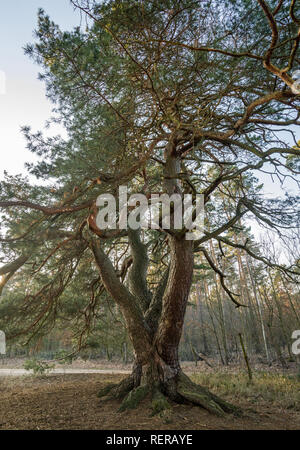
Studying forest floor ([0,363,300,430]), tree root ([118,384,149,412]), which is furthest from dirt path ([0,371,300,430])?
tree root ([118,384,149,412])

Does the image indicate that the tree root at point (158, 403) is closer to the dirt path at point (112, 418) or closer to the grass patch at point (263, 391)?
the dirt path at point (112, 418)

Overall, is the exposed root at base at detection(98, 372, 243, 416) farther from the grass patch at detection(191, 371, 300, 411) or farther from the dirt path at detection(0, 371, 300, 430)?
the grass patch at detection(191, 371, 300, 411)

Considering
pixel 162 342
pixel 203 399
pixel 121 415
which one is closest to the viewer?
pixel 121 415

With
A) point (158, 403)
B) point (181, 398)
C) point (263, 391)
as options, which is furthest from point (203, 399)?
point (263, 391)

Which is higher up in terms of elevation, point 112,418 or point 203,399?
point 203,399

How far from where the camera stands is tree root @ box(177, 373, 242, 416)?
12.1 ft

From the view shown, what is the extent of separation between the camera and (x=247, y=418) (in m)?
3.66

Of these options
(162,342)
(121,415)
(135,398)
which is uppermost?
(162,342)

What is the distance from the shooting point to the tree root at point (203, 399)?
3685mm

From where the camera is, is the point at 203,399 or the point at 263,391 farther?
the point at 263,391

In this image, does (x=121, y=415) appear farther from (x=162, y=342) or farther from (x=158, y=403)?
(x=162, y=342)

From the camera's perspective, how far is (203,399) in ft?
12.4

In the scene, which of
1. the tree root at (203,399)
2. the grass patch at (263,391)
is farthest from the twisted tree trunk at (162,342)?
the grass patch at (263,391)
